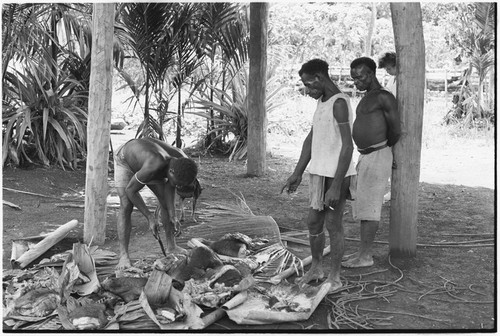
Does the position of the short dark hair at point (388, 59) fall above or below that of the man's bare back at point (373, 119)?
above

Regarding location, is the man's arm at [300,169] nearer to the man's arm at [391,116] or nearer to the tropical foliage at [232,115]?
the man's arm at [391,116]

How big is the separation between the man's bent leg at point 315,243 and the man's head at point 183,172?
0.89m

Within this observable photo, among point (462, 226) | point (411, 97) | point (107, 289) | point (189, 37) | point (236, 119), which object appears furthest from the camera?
point (236, 119)

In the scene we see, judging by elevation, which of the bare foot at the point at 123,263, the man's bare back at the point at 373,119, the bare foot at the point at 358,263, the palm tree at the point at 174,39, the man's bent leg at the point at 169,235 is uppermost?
the palm tree at the point at 174,39

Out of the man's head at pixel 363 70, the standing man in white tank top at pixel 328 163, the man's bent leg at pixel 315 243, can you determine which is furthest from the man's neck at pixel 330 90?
the man's bent leg at pixel 315 243

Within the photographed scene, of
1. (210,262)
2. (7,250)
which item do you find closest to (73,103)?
(7,250)

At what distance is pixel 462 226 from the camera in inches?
244

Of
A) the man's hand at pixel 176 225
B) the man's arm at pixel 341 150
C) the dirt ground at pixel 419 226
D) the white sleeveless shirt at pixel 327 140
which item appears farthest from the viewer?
the man's hand at pixel 176 225

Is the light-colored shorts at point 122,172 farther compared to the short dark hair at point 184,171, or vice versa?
the light-colored shorts at point 122,172

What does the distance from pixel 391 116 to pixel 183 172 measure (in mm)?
1718

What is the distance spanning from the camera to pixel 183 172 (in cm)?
424

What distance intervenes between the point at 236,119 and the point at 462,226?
209 inches

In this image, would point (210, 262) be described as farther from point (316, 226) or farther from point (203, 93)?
point (203, 93)

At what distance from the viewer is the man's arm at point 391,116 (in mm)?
4789
